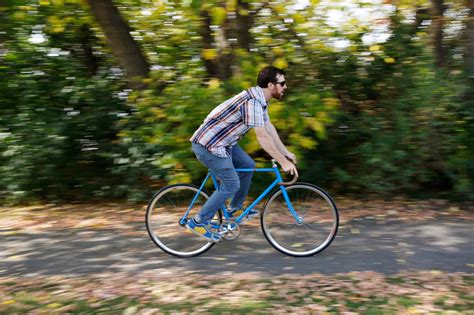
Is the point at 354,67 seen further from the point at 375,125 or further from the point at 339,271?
the point at 339,271

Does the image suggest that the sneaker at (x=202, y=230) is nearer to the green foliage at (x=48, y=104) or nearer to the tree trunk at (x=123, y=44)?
the tree trunk at (x=123, y=44)

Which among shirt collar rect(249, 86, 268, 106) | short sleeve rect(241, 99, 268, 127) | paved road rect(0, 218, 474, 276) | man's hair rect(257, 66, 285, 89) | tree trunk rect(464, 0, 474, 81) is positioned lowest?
paved road rect(0, 218, 474, 276)

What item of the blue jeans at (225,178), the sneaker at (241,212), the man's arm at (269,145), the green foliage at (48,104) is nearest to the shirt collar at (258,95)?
the man's arm at (269,145)

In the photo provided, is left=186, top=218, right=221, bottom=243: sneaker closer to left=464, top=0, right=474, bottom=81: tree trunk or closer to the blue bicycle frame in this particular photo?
the blue bicycle frame

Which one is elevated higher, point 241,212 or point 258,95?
point 258,95

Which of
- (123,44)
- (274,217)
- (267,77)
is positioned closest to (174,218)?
(274,217)

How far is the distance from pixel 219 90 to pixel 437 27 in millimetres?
3221

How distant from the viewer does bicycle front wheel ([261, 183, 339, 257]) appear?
4.77 meters

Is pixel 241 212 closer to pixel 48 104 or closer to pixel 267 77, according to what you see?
pixel 267 77

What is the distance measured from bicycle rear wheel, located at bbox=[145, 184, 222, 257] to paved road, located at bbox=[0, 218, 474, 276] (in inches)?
5.0

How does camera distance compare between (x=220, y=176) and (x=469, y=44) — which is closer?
(x=220, y=176)

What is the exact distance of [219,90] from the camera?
6074mm

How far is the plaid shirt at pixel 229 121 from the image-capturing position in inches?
175

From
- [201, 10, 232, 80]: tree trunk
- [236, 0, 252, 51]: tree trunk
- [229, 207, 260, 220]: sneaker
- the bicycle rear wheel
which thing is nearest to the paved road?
the bicycle rear wheel
